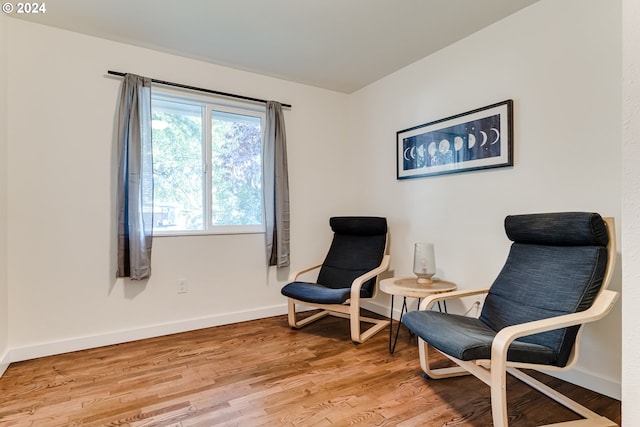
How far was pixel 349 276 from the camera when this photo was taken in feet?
10.3

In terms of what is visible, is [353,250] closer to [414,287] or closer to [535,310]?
[414,287]

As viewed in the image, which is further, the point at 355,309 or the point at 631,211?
the point at 355,309

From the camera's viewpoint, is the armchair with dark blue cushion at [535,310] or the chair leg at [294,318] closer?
the armchair with dark blue cushion at [535,310]

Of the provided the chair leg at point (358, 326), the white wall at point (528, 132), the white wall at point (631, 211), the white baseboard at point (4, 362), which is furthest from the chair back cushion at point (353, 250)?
the white baseboard at point (4, 362)

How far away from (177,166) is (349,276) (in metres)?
1.85

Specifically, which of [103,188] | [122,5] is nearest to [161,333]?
[103,188]

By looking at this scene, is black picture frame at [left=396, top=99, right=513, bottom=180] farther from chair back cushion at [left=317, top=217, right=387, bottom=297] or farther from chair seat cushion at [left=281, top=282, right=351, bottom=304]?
chair seat cushion at [left=281, top=282, right=351, bottom=304]

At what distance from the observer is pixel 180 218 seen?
9.96ft

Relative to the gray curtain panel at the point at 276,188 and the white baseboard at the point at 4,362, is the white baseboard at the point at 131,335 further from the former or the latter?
the gray curtain panel at the point at 276,188

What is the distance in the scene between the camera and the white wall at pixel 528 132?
1904mm

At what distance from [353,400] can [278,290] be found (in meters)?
1.75

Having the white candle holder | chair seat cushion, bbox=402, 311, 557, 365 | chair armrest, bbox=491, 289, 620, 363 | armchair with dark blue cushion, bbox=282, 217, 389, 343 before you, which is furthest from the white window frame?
chair armrest, bbox=491, 289, 620, 363

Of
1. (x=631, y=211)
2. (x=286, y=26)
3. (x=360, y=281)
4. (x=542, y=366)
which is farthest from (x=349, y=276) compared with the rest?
(x=631, y=211)

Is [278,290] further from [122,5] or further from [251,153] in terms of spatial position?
[122,5]
